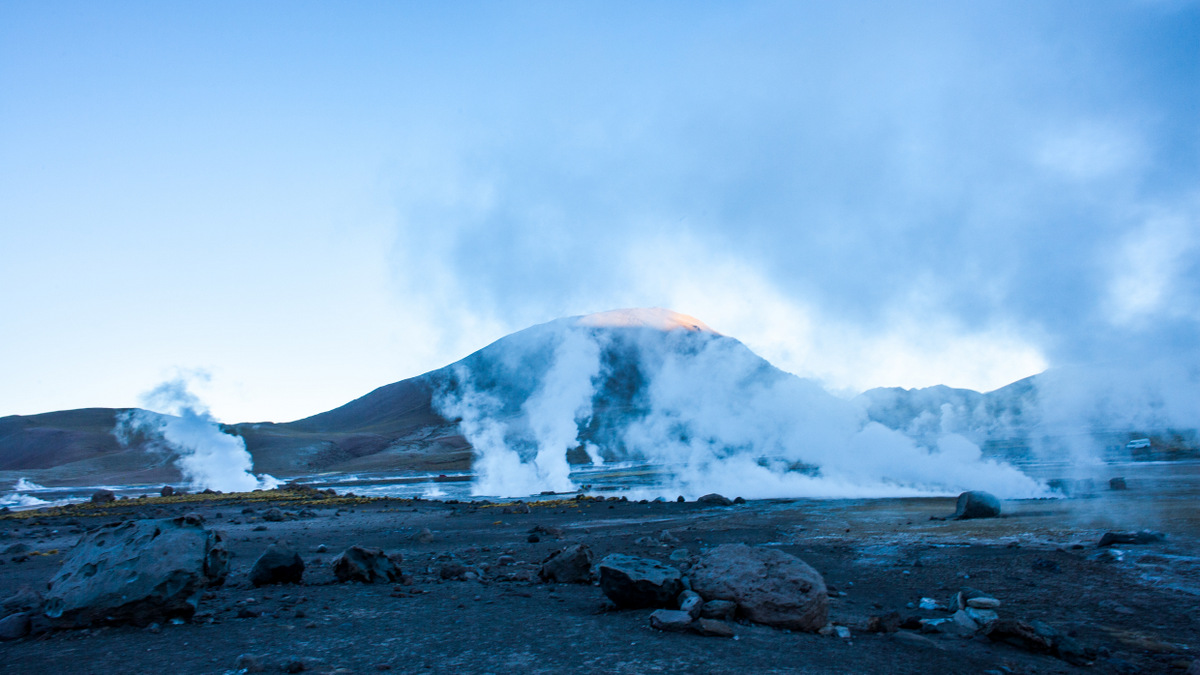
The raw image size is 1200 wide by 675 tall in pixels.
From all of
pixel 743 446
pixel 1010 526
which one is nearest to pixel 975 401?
pixel 743 446

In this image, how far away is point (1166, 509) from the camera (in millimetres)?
21281

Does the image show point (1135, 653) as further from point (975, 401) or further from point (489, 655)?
point (975, 401)

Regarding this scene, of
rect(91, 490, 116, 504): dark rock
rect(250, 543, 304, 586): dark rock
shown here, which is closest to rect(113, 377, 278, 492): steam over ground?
rect(91, 490, 116, 504): dark rock

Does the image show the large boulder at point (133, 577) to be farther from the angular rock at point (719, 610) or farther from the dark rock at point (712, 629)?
the angular rock at point (719, 610)

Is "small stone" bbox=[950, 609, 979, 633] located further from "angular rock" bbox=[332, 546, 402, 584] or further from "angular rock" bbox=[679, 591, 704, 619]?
"angular rock" bbox=[332, 546, 402, 584]

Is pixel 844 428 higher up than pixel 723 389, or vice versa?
pixel 723 389

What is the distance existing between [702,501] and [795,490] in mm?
10125

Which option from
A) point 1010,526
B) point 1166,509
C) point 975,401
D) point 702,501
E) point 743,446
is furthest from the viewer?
point 975,401

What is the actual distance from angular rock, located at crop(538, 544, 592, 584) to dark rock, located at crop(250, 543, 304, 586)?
500 cm

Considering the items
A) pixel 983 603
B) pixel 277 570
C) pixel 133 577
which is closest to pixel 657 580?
pixel 983 603

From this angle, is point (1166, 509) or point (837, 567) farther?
point (1166, 509)

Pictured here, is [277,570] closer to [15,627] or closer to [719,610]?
[15,627]

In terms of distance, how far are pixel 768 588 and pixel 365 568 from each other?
8224 millimetres

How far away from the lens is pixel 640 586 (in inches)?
386
